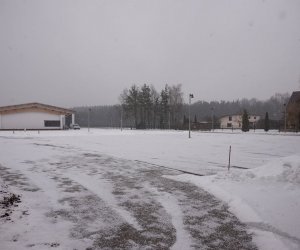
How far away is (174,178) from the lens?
37.8ft

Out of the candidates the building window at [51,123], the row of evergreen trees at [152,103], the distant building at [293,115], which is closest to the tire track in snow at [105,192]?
the building window at [51,123]

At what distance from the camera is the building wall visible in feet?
194

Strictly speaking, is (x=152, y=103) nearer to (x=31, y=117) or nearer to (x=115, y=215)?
(x=31, y=117)

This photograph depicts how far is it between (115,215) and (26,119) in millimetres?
59328

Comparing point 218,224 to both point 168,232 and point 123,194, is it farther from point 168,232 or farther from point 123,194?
point 123,194

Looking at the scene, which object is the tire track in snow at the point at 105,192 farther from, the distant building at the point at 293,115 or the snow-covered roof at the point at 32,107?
the distant building at the point at 293,115

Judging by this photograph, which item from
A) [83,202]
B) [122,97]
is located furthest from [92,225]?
[122,97]

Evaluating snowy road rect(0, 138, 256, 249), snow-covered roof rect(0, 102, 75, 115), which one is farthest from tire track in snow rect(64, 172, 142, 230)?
snow-covered roof rect(0, 102, 75, 115)

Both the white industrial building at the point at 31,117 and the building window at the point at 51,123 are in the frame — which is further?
the building window at the point at 51,123

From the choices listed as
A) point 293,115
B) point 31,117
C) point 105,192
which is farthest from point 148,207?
point 293,115

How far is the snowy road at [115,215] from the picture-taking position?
559 centimetres

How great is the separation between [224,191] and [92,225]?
177 inches

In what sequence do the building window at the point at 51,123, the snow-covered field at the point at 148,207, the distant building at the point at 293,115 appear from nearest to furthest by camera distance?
the snow-covered field at the point at 148,207 → the distant building at the point at 293,115 → the building window at the point at 51,123

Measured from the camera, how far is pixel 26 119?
6122 cm
